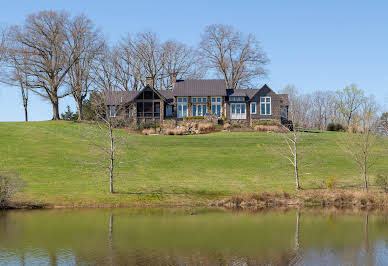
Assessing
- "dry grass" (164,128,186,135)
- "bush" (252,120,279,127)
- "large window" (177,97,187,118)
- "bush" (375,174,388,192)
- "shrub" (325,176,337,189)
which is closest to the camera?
"bush" (375,174,388,192)

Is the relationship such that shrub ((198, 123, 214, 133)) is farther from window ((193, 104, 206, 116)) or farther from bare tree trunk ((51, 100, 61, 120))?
bare tree trunk ((51, 100, 61, 120))

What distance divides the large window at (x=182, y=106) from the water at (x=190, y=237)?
37.7 meters

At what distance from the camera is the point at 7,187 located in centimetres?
2914

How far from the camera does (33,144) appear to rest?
154 ft

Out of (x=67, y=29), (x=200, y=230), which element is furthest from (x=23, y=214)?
(x=67, y=29)

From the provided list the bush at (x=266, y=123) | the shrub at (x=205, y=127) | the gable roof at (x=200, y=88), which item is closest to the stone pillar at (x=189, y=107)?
the gable roof at (x=200, y=88)

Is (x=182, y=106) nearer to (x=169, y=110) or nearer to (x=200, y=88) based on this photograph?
(x=169, y=110)

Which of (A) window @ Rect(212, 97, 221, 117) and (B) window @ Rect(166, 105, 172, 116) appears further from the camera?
(B) window @ Rect(166, 105, 172, 116)

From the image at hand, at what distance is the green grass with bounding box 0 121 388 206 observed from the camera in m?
32.4

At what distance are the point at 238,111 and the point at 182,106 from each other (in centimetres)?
839

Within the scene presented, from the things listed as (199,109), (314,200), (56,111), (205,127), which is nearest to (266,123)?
(205,127)

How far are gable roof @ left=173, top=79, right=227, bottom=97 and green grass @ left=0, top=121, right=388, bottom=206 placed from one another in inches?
537

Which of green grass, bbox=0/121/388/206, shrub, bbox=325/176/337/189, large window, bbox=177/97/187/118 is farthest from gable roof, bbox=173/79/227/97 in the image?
shrub, bbox=325/176/337/189

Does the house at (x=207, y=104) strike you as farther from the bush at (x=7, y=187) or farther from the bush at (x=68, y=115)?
the bush at (x=7, y=187)
